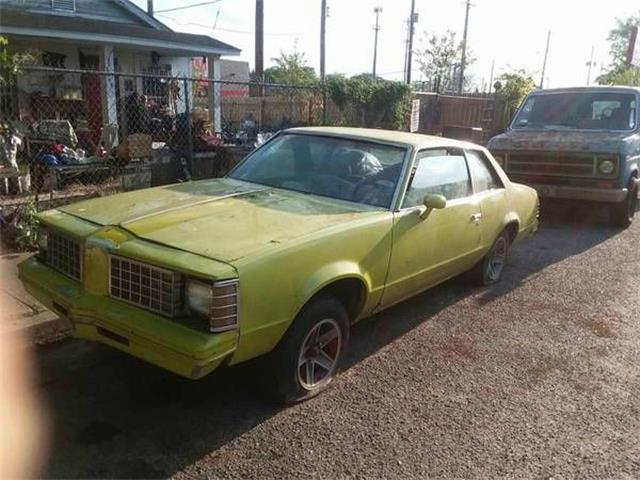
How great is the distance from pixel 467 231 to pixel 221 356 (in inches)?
105

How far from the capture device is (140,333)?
2840 millimetres

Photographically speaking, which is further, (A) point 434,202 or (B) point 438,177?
(B) point 438,177

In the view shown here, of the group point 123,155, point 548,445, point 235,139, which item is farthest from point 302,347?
point 235,139

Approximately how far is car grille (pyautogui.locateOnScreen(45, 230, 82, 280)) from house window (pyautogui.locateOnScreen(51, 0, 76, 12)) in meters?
14.8

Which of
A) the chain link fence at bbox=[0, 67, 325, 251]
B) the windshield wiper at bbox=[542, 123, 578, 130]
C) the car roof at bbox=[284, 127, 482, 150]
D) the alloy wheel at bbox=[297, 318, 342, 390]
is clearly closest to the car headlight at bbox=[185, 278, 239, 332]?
the alloy wheel at bbox=[297, 318, 342, 390]

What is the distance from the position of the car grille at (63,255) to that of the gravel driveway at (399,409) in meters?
0.72

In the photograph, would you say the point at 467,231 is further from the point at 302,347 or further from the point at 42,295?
the point at 42,295

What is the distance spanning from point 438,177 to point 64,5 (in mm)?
15311

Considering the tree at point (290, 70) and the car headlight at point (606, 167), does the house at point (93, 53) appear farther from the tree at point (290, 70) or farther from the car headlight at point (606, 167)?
the tree at point (290, 70)

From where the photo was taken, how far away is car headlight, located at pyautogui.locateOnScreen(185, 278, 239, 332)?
108 inches

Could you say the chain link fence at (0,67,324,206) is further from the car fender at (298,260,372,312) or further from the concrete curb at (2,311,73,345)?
the car fender at (298,260,372,312)

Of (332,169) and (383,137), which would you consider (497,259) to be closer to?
(383,137)

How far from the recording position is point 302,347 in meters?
3.26

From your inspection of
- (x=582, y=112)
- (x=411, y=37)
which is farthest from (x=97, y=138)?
(x=411, y=37)
